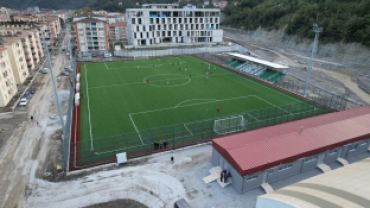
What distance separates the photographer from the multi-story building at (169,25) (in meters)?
73.9

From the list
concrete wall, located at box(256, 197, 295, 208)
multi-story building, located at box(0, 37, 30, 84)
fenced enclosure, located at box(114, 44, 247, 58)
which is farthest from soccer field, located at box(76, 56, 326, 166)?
fenced enclosure, located at box(114, 44, 247, 58)

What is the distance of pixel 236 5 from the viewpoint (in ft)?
436

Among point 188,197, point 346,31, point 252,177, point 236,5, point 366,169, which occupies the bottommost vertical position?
point 188,197

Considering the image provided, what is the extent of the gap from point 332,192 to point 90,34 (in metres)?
67.4

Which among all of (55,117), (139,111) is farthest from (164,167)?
(55,117)

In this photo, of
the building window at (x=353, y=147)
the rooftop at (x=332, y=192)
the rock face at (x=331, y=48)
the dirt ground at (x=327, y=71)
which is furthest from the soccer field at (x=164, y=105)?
the rock face at (x=331, y=48)

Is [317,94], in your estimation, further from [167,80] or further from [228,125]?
[167,80]

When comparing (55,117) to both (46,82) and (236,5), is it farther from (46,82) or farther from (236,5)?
(236,5)

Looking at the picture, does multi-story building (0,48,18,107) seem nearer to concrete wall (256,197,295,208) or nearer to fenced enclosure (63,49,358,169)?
fenced enclosure (63,49,358,169)

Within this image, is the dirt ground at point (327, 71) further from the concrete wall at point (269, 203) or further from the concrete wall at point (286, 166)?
the concrete wall at point (269, 203)

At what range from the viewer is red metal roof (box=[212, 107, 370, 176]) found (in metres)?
16.4

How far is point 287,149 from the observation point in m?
17.5

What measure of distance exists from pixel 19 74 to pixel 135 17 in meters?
40.7

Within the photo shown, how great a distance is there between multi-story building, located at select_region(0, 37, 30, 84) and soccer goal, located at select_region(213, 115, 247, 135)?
3534 centimetres
